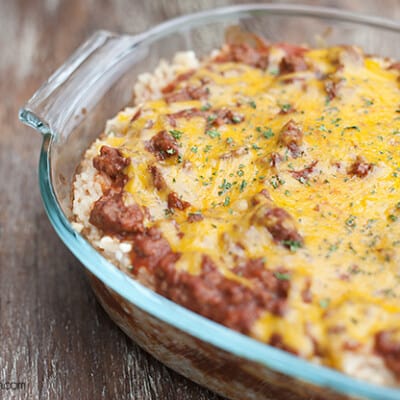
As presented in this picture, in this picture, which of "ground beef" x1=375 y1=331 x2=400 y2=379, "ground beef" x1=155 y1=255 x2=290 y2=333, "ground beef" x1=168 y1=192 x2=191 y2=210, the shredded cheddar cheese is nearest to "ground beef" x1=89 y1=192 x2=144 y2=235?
the shredded cheddar cheese

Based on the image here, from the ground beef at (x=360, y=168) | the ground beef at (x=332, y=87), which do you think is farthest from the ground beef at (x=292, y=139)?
the ground beef at (x=332, y=87)

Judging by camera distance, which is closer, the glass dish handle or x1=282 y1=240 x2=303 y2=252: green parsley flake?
x1=282 y1=240 x2=303 y2=252: green parsley flake

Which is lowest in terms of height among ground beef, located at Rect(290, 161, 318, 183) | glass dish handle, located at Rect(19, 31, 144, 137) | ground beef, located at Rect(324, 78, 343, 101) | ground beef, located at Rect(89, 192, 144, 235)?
ground beef, located at Rect(89, 192, 144, 235)

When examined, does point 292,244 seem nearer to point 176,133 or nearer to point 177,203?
point 177,203

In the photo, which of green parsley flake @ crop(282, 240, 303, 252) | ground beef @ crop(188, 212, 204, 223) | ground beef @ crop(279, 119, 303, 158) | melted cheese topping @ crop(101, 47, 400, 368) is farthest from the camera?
ground beef @ crop(279, 119, 303, 158)

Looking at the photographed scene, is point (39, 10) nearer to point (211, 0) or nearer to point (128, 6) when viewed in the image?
point (128, 6)

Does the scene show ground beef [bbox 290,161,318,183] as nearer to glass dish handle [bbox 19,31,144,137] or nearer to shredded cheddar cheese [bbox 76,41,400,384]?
shredded cheddar cheese [bbox 76,41,400,384]

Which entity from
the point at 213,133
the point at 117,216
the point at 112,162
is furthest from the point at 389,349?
the point at 112,162

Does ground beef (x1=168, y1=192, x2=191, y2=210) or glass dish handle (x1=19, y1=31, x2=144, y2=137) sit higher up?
glass dish handle (x1=19, y1=31, x2=144, y2=137)

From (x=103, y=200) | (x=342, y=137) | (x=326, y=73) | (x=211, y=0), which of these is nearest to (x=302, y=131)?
(x=342, y=137)
